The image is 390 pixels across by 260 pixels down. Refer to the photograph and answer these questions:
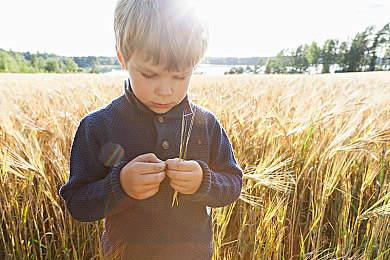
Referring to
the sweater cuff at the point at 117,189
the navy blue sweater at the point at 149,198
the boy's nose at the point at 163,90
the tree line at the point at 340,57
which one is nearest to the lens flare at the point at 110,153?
the navy blue sweater at the point at 149,198

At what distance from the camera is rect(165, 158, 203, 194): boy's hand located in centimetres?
62

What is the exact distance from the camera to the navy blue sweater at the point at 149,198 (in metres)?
0.74

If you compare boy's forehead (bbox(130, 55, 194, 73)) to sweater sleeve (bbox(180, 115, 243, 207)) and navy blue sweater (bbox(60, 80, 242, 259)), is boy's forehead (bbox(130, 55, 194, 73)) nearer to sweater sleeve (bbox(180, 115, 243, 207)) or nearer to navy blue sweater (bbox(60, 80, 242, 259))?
navy blue sweater (bbox(60, 80, 242, 259))

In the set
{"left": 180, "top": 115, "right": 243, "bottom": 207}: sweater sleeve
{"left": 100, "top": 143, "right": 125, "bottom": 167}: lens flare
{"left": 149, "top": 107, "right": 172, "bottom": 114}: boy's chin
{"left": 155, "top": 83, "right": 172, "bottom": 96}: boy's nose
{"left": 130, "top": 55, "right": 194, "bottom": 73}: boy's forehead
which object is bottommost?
{"left": 180, "top": 115, "right": 243, "bottom": 207}: sweater sleeve

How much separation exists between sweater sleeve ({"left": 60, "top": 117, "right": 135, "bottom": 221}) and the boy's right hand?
0.04m

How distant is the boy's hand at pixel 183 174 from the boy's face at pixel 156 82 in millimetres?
176

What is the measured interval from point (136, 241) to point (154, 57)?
1.77 feet

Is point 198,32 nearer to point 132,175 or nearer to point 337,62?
point 132,175

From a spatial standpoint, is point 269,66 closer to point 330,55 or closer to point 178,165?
point 330,55

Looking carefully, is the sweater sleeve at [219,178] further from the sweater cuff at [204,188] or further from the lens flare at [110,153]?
the lens flare at [110,153]

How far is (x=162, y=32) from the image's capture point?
674 mm

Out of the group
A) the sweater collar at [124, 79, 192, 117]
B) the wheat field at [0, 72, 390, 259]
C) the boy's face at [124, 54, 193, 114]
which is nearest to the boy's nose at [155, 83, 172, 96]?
the boy's face at [124, 54, 193, 114]

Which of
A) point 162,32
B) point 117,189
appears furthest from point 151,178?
point 162,32

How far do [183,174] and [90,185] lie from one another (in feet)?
0.95
